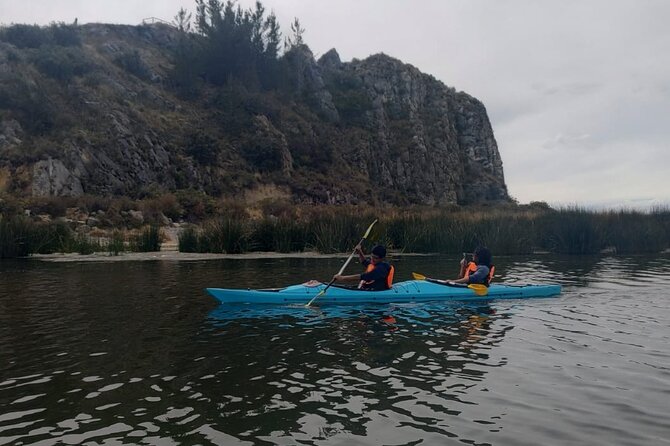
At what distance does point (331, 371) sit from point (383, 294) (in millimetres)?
5372

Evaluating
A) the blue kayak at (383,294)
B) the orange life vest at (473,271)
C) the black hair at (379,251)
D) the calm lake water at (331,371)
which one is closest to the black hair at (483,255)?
the orange life vest at (473,271)

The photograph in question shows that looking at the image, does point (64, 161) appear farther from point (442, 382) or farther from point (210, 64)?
point (442, 382)

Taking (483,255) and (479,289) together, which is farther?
(483,255)

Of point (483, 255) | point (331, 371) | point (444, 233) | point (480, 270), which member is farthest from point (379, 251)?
point (444, 233)

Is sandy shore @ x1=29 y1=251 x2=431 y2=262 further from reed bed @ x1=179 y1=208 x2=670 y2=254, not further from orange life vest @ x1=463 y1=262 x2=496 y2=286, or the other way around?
orange life vest @ x1=463 y1=262 x2=496 y2=286

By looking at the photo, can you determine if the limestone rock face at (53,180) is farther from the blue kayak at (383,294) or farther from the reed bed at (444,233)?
the blue kayak at (383,294)

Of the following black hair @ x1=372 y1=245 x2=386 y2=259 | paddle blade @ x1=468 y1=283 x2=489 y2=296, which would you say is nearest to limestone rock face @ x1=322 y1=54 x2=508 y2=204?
paddle blade @ x1=468 y1=283 x2=489 y2=296

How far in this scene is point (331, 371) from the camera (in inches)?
267

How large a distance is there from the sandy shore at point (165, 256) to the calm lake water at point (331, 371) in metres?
7.97

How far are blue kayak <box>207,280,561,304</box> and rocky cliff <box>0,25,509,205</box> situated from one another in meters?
24.6

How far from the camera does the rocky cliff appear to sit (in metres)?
35.7

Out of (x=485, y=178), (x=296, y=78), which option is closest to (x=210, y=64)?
(x=296, y=78)

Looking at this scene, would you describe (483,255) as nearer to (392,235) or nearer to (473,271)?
(473,271)

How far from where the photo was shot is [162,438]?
4.73m
